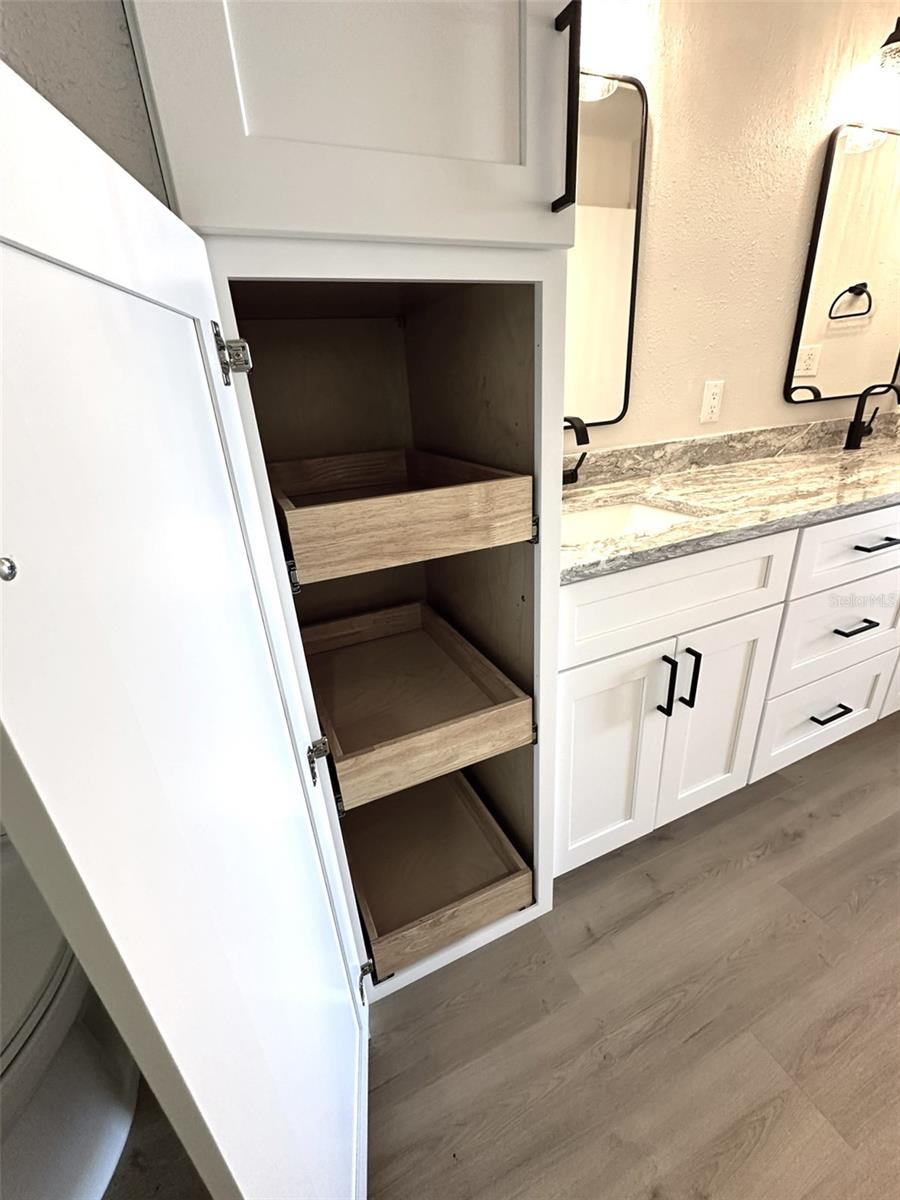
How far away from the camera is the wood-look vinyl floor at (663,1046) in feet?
2.92

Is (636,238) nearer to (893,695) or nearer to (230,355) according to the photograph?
(230,355)

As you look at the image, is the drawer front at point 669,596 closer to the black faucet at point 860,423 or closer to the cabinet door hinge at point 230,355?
the cabinet door hinge at point 230,355

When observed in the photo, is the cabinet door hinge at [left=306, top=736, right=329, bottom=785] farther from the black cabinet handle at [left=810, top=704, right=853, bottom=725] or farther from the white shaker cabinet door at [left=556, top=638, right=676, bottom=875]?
the black cabinet handle at [left=810, top=704, right=853, bottom=725]

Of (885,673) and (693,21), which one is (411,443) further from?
(885,673)

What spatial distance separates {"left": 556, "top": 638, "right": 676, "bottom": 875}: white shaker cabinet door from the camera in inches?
43.7

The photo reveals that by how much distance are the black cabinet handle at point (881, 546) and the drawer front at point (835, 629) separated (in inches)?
3.4

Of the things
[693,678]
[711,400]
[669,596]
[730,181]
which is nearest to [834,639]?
[693,678]

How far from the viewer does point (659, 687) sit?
1.19 m

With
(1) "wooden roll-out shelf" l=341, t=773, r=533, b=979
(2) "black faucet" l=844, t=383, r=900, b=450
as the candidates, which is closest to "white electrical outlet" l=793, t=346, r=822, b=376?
(2) "black faucet" l=844, t=383, r=900, b=450

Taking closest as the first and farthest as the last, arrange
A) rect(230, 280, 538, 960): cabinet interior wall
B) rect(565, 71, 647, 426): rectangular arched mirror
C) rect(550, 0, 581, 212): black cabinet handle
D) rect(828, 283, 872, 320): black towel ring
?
1. rect(550, 0, 581, 212): black cabinet handle
2. rect(230, 280, 538, 960): cabinet interior wall
3. rect(565, 71, 647, 426): rectangular arched mirror
4. rect(828, 283, 872, 320): black towel ring

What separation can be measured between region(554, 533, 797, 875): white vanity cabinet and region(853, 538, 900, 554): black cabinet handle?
0.30 metres

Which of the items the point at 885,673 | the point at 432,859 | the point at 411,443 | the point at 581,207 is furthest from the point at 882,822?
the point at 581,207

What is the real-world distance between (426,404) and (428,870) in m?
1.13

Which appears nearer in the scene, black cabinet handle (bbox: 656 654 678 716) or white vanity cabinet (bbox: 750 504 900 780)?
black cabinet handle (bbox: 656 654 678 716)
